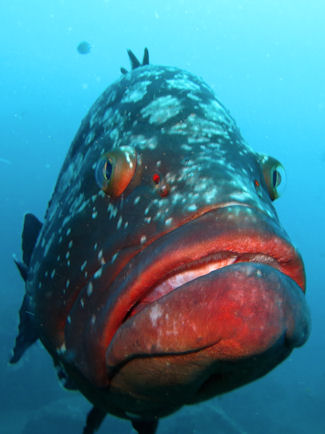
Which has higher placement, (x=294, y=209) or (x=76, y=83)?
(x=76, y=83)

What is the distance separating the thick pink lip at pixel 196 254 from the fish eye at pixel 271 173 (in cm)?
87

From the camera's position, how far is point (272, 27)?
94.6 metres

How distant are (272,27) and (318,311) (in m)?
78.5

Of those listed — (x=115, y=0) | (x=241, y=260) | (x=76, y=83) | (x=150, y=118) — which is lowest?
(x=241, y=260)

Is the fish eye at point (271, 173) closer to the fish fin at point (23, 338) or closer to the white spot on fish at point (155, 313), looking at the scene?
the white spot on fish at point (155, 313)

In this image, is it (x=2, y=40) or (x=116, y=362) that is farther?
(x=2, y=40)

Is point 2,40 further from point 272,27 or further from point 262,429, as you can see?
point 262,429

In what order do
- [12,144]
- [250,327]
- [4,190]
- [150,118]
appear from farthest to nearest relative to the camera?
[12,144]
[4,190]
[150,118]
[250,327]

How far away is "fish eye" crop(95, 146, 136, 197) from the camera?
7.29ft

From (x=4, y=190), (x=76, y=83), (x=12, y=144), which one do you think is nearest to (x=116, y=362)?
(x=4, y=190)

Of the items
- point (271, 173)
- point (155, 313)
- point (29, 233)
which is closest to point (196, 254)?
point (155, 313)

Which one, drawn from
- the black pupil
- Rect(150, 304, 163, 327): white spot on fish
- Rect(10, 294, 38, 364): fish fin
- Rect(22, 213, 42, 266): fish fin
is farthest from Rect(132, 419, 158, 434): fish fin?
the black pupil

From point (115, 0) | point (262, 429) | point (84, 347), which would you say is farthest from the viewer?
point (115, 0)

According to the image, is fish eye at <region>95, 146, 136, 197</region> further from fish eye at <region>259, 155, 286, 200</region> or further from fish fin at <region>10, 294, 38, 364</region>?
fish fin at <region>10, 294, 38, 364</region>
